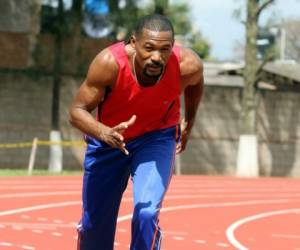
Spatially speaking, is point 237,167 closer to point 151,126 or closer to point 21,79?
point 21,79

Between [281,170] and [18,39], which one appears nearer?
[18,39]

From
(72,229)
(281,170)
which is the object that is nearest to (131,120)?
(72,229)

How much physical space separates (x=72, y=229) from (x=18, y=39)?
17.4 meters

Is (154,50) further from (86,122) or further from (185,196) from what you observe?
(185,196)

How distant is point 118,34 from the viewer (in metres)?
28.0

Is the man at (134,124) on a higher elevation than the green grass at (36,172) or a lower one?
higher

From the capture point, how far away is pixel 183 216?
13578 mm

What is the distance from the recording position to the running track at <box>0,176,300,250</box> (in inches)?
406

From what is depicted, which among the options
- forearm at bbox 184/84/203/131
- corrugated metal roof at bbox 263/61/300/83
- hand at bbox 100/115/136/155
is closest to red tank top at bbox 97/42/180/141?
hand at bbox 100/115/136/155

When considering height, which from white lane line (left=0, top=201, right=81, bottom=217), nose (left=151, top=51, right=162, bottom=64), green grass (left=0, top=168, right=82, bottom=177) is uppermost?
nose (left=151, top=51, right=162, bottom=64)

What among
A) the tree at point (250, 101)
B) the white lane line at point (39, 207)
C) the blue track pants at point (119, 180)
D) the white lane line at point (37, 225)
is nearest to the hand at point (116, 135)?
the blue track pants at point (119, 180)

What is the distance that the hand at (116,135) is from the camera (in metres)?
5.92

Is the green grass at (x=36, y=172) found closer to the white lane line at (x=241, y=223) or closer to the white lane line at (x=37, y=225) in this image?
the white lane line at (x=241, y=223)

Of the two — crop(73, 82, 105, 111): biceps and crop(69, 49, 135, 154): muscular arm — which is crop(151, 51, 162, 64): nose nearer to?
A: crop(69, 49, 135, 154): muscular arm
